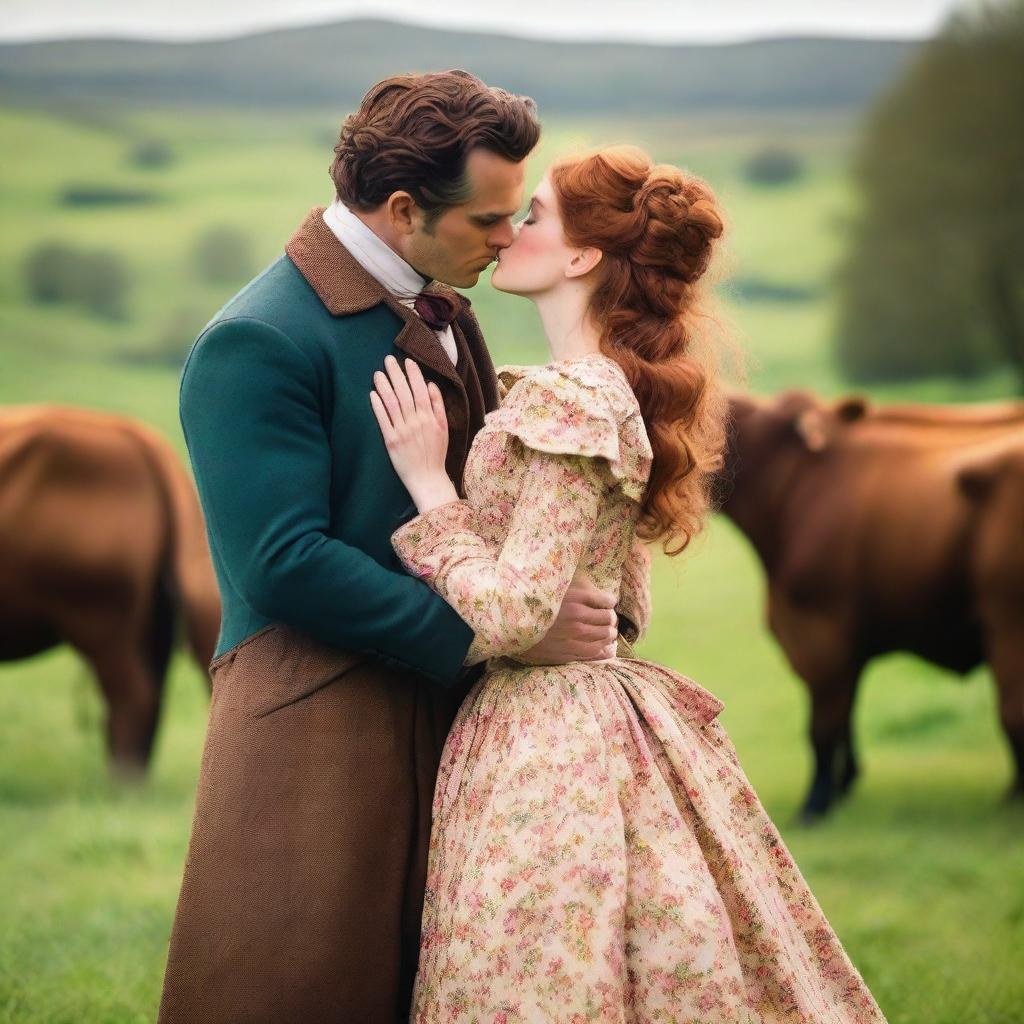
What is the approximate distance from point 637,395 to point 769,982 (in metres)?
0.95

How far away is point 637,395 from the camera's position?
2316 millimetres

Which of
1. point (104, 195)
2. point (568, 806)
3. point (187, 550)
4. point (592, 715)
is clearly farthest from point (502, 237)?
point (104, 195)

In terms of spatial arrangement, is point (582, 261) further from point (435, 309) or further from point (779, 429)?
point (779, 429)

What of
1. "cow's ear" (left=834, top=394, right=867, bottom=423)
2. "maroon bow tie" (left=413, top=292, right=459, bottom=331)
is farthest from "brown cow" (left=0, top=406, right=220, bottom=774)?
"maroon bow tie" (left=413, top=292, right=459, bottom=331)

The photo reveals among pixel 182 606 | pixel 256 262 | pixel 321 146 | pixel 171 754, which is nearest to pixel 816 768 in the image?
pixel 182 606

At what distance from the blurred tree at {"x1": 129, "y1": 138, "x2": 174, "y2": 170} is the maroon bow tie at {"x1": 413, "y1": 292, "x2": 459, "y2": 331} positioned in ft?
28.0

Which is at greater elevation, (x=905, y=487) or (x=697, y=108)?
(x=697, y=108)

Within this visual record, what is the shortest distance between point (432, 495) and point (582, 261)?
0.47 metres

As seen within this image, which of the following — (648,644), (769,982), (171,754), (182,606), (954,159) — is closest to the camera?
(769,982)

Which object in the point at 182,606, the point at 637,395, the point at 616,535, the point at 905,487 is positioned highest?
the point at 637,395

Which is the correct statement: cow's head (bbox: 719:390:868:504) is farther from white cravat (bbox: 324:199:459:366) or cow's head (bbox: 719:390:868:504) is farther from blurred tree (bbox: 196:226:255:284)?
blurred tree (bbox: 196:226:255:284)

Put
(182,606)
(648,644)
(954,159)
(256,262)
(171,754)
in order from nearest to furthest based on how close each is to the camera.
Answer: (182,606) → (171,754) → (648,644) → (256,262) → (954,159)

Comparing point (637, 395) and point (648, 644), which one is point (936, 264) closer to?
point (648, 644)

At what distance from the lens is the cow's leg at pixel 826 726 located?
5957 millimetres
